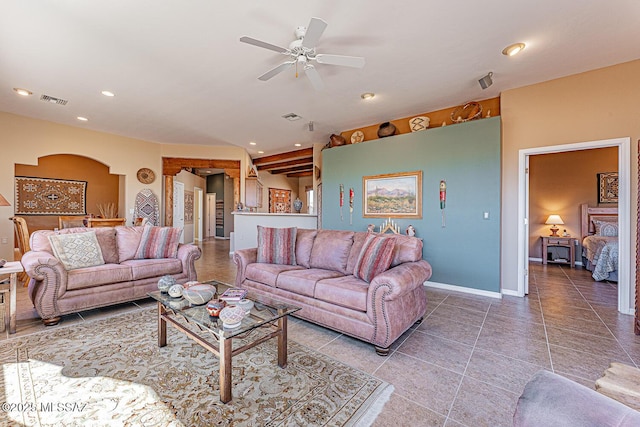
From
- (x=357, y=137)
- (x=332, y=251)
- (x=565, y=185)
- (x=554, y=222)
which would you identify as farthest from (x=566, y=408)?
(x=565, y=185)

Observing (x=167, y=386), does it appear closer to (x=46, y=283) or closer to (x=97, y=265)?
(x=46, y=283)

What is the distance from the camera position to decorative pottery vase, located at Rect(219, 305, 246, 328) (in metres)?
1.70

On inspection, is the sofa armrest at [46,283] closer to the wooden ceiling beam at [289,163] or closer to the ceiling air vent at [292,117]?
the ceiling air vent at [292,117]

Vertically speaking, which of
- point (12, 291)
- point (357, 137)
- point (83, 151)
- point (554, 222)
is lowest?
point (12, 291)

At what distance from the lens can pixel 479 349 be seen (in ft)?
7.53

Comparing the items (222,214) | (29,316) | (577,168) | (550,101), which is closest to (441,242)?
(550,101)

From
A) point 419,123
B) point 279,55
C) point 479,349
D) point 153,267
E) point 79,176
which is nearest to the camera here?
point 479,349

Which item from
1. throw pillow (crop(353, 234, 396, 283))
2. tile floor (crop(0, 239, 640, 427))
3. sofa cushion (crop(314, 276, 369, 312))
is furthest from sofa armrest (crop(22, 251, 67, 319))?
throw pillow (crop(353, 234, 396, 283))

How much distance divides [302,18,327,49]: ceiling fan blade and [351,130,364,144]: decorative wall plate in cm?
316

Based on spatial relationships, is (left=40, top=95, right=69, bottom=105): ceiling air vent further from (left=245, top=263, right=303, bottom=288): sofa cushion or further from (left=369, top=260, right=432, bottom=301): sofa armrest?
(left=369, top=260, right=432, bottom=301): sofa armrest

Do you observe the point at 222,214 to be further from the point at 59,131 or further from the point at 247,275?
the point at 247,275

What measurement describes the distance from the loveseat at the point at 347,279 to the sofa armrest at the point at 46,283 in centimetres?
173

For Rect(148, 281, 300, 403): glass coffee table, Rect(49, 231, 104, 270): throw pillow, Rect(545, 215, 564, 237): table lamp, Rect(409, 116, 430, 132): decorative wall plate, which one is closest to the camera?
Rect(148, 281, 300, 403): glass coffee table

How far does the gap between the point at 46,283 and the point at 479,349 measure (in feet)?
13.5
